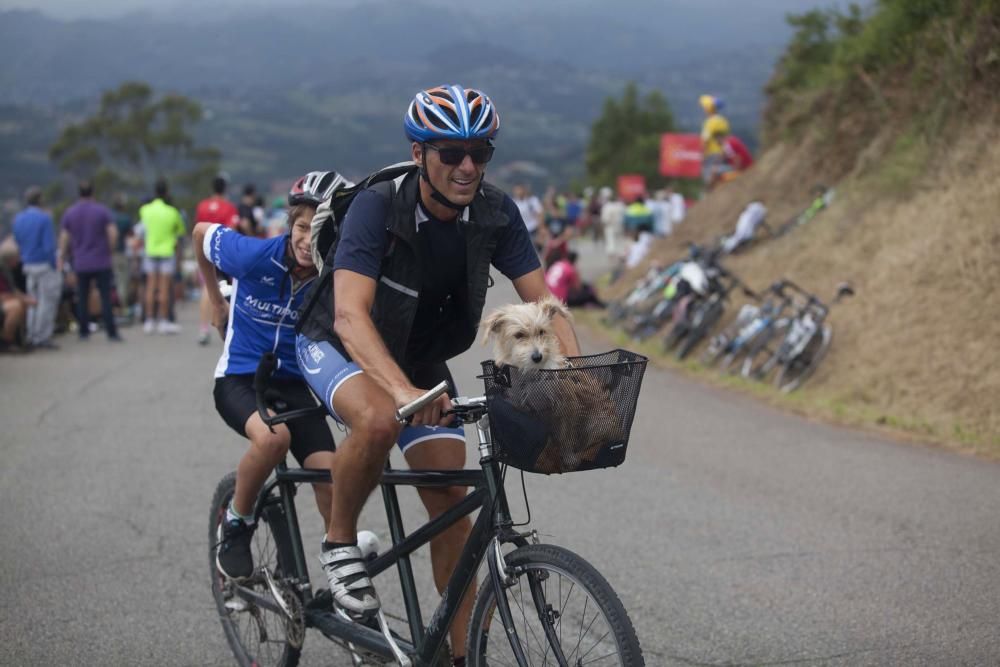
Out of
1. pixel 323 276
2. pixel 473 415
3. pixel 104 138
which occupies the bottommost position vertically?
pixel 104 138

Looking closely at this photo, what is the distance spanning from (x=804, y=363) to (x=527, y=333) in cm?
964

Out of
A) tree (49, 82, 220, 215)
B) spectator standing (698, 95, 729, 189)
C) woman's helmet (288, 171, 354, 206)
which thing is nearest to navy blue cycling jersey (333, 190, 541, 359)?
woman's helmet (288, 171, 354, 206)

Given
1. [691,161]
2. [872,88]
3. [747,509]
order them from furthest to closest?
[691,161] < [872,88] < [747,509]

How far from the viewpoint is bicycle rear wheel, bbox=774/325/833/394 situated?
1284cm

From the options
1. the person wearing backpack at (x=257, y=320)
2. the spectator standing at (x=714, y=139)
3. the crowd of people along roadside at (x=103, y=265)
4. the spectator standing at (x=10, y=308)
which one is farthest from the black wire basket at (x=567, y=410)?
the spectator standing at (x=714, y=139)

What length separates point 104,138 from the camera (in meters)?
105

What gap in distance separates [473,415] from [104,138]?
357 ft

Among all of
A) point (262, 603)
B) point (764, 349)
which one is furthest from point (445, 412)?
point (764, 349)

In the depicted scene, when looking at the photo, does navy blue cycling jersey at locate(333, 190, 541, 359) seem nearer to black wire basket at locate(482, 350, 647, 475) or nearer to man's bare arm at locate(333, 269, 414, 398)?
man's bare arm at locate(333, 269, 414, 398)

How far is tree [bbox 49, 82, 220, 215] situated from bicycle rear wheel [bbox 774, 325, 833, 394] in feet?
311

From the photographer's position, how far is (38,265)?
1688 cm

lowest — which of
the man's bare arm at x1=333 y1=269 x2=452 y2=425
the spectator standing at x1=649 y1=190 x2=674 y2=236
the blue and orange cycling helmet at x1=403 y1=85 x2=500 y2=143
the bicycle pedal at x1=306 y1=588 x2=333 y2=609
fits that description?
the spectator standing at x1=649 y1=190 x2=674 y2=236

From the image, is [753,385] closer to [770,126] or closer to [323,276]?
[323,276]

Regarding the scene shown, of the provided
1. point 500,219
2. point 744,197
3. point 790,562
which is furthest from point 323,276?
point 744,197
